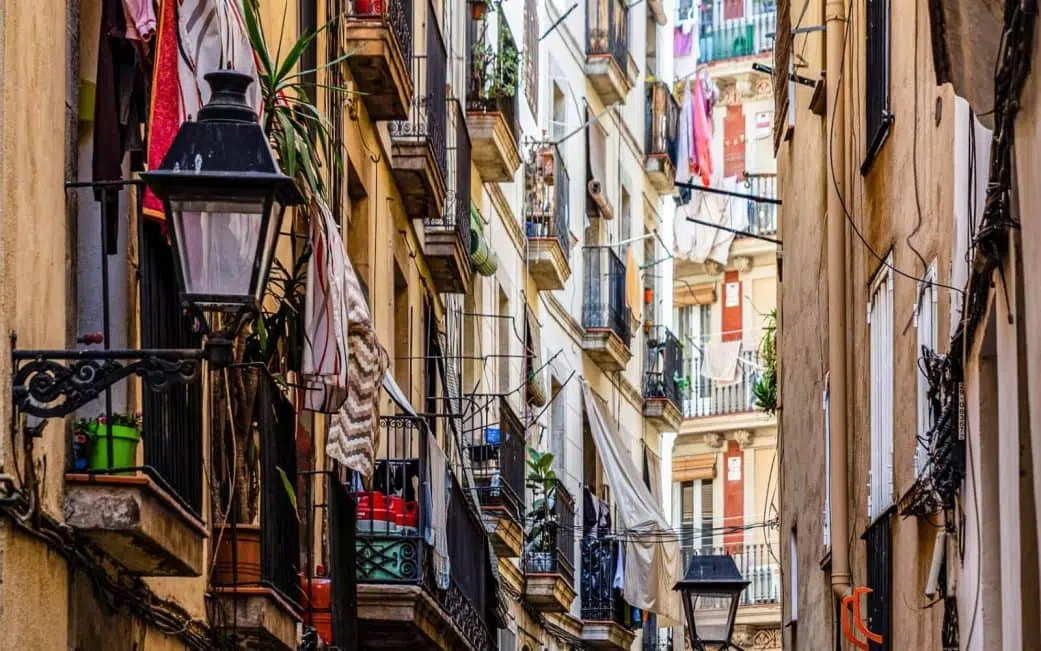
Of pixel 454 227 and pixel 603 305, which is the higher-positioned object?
pixel 454 227

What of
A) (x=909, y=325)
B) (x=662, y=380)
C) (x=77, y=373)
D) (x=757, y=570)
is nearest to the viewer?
(x=77, y=373)

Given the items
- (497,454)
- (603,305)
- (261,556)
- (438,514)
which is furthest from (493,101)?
(261,556)

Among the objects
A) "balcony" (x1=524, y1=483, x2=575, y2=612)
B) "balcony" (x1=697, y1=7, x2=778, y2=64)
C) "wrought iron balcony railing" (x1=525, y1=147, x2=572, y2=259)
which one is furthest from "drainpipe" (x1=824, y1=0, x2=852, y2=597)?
"balcony" (x1=697, y1=7, x2=778, y2=64)

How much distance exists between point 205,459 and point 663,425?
2752cm

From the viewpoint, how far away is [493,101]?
24.9m

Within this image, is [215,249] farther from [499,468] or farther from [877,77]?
[499,468]

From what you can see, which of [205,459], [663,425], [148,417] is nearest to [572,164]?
[663,425]

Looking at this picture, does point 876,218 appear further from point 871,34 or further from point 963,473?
point 963,473

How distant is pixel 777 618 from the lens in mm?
42750

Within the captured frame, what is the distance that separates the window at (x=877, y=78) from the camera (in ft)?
48.6

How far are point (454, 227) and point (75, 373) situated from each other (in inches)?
558

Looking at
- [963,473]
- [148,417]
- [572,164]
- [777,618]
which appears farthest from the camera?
[777,618]

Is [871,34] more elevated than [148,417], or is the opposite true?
[871,34]

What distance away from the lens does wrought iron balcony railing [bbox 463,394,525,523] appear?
2403 cm
